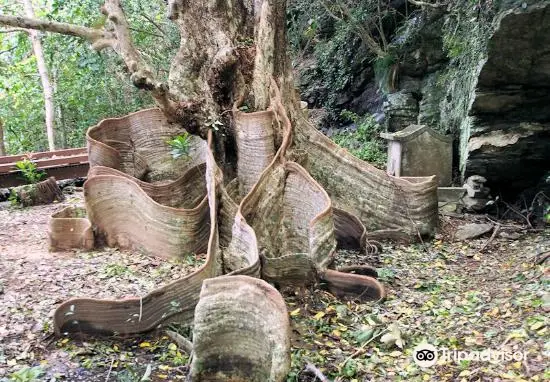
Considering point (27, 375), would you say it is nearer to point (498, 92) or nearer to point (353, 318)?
point (353, 318)

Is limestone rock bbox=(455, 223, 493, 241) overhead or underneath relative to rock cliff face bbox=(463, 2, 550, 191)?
underneath

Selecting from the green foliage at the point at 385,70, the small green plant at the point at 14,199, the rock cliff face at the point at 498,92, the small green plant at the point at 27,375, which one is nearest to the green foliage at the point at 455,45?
the rock cliff face at the point at 498,92

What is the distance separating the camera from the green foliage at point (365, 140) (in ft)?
38.0

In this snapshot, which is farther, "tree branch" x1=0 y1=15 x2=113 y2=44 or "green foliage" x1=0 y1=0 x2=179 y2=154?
"green foliage" x1=0 y1=0 x2=179 y2=154

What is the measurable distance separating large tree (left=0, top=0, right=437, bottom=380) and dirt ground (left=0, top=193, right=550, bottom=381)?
1.18 ft

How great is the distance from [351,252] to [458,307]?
195 cm

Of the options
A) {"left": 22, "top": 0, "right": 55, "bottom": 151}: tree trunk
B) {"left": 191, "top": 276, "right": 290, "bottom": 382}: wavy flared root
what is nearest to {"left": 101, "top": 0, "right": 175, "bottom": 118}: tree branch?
{"left": 191, "top": 276, "right": 290, "bottom": 382}: wavy flared root

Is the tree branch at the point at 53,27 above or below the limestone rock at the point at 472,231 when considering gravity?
above

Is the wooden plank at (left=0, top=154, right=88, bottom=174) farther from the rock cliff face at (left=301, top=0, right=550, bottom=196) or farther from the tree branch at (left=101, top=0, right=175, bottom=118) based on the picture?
the rock cliff face at (left=301, top=0, right=550, bottom=196)

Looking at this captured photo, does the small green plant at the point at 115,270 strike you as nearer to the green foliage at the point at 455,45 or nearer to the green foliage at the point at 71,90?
the green foliage at the point at 455,45

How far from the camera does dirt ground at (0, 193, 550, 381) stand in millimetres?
3885

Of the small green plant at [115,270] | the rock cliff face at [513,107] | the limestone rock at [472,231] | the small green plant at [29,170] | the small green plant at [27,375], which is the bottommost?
the limestone rock at [472,231]

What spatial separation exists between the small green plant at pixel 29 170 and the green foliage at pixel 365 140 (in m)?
6.46

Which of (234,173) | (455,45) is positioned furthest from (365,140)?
(234,173)
